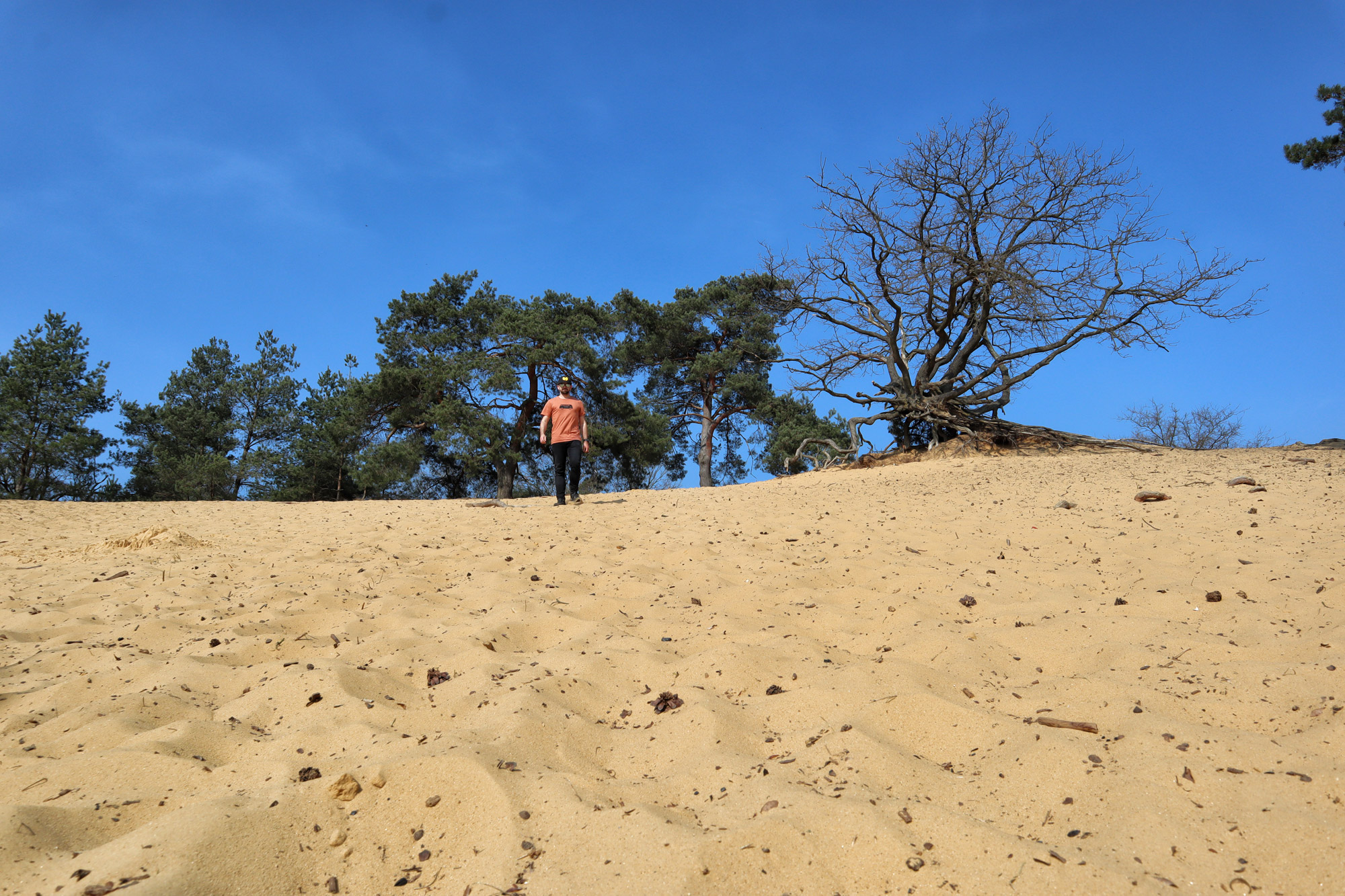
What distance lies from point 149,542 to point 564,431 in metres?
4.17

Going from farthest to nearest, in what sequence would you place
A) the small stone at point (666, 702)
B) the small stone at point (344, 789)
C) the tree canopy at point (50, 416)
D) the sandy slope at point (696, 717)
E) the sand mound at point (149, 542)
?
the tree canopy at point (50, 416), the sand mound at point (149, 542), the small stone at point (666, 702), the small stone at point (344, 789), the sandy slope at point (696, 717)

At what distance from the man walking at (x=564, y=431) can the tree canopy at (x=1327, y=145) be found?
12048mm

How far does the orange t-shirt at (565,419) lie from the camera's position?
845 centimetres

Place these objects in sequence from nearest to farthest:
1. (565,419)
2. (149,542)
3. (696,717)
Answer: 1. (696,717)
2. (149,542)
3. (565,419)

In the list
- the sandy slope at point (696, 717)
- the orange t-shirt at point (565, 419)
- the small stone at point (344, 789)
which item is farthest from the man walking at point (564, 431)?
the small stone at point (344, 789)

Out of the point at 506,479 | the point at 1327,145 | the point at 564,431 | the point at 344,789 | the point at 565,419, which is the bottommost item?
the point at 344,789

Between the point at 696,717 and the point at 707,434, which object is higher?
the point at 707,434

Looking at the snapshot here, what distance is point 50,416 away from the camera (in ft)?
61.1

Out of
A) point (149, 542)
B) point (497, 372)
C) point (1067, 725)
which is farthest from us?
point (497, 372)

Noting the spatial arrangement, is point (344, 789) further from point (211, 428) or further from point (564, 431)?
point (211, 428)

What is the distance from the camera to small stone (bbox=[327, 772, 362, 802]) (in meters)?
2.04

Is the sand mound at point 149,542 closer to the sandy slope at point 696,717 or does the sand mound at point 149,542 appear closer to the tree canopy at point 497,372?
the sandy slope at point 696,717

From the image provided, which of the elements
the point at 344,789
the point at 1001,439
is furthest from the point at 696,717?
the point at 1001,439

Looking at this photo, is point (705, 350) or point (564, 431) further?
point (705, 350)
